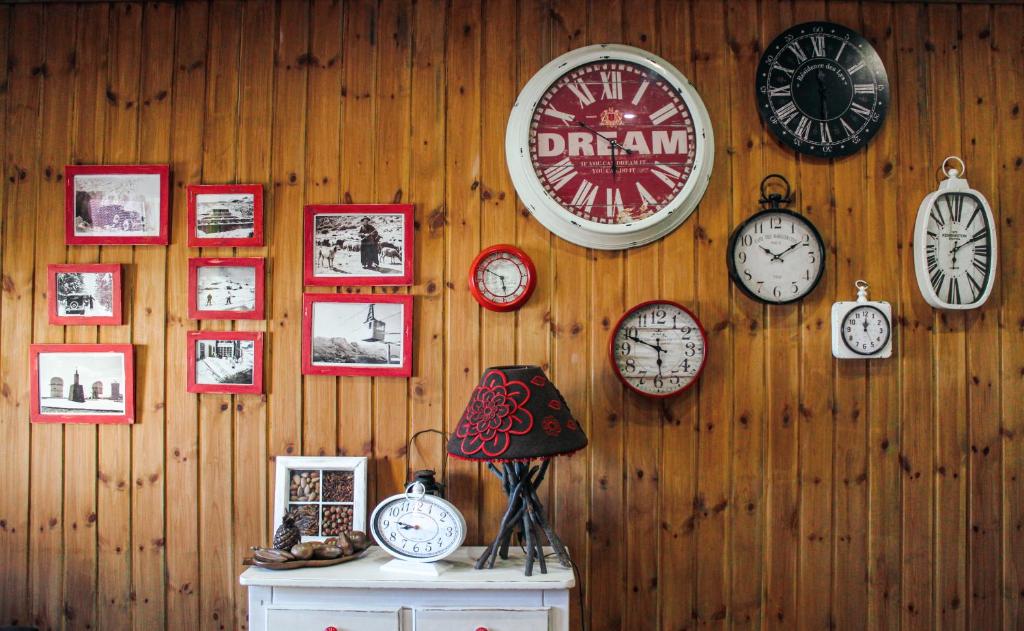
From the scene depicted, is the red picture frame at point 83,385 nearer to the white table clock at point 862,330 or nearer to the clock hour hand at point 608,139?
the clock hour hand at point 608,139

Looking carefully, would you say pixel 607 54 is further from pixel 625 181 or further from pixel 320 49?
pixel 320 49

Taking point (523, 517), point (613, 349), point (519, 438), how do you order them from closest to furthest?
point (519, 438)
point (523, 517)
point (613, 349)

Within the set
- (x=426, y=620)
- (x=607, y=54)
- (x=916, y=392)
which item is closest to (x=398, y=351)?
(x=426, y=620)

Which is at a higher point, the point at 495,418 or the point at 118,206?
the point at 118,206

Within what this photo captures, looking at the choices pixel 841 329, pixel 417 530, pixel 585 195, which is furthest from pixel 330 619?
pixel 841 329

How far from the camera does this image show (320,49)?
190cm

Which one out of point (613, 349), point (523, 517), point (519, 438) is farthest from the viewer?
point (613, 349)

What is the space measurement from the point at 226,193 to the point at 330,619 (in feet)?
4.24

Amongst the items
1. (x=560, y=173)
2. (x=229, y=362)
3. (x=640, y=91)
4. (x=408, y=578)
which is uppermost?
(x=640, y=91)

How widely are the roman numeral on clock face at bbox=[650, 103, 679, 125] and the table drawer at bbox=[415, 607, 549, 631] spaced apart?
1.44 m

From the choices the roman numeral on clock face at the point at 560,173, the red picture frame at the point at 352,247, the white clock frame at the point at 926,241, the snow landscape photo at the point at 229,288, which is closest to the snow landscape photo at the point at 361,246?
the red picture frame at the point at 352,247

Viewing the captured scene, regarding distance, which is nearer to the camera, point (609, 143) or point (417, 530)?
point (417, 530)

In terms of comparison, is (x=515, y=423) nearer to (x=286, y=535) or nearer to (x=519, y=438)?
Answer: (x=519, y=438)

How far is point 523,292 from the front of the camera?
5.98 feet
